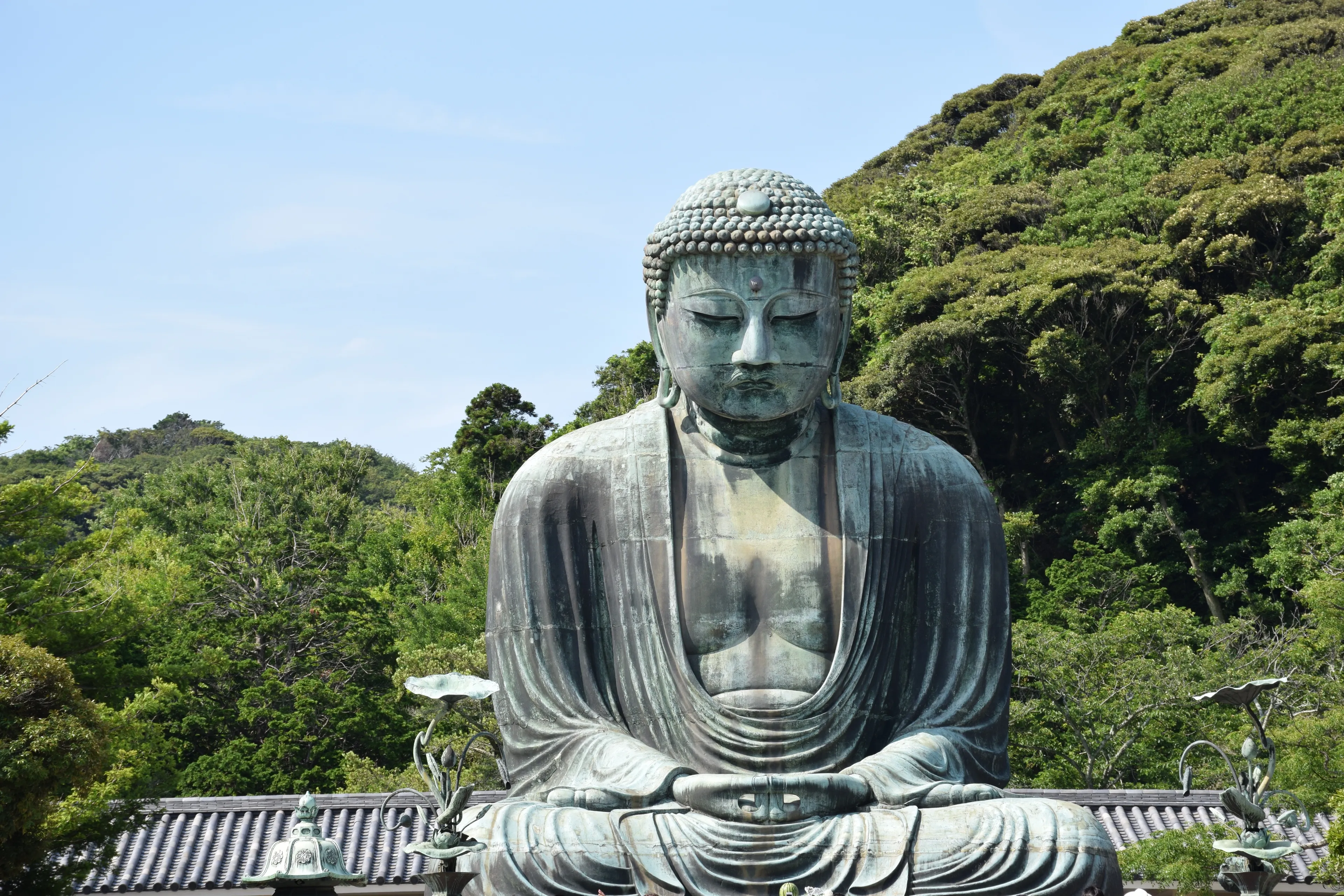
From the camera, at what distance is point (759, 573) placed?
789 cm

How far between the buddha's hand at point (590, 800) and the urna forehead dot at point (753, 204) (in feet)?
8.69

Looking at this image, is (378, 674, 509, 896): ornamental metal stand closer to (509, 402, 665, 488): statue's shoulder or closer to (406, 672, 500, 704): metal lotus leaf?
(406, 672, 500, 704): metal lotus leaf

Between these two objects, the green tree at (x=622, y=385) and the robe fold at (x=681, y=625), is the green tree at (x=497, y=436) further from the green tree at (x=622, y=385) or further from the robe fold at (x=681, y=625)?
the robe fold at (x=681, y=625)

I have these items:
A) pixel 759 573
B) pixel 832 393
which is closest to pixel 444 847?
pixel 759 573

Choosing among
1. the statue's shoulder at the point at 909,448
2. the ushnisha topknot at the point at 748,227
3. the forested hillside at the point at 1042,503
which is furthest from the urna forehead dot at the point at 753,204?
the forested hillside at the point at 1042,503

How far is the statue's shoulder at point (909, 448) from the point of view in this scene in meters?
8.14

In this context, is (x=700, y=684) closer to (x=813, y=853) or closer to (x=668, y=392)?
(x=813, y=853)

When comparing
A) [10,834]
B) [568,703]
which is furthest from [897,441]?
[10,834]

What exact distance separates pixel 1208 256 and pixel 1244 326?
3.12m

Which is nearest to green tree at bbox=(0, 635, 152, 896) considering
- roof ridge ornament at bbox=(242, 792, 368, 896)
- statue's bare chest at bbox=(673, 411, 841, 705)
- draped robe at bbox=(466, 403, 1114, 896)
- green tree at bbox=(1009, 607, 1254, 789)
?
roof ridge ornament at bbox=(242, 792, 368, 896)

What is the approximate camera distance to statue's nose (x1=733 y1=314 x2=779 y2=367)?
774 cm

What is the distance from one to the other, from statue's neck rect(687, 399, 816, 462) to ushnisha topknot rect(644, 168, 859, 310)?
582 millimetres

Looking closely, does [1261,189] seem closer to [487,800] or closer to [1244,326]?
[1244,326]

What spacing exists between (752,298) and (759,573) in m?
1.23
